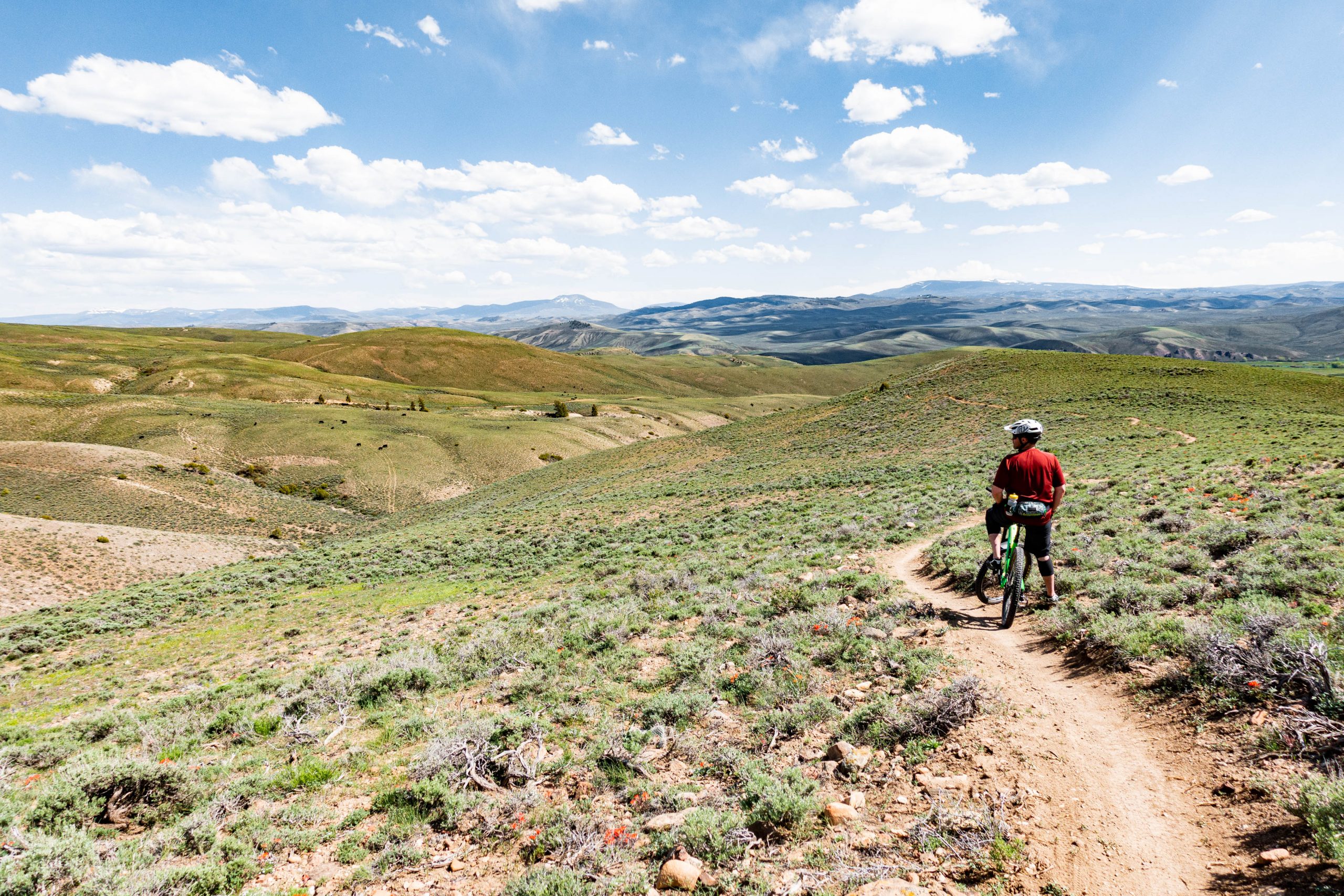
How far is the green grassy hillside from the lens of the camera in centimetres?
609

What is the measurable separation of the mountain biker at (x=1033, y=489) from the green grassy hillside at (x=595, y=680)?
1040mm

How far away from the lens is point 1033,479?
9.79m

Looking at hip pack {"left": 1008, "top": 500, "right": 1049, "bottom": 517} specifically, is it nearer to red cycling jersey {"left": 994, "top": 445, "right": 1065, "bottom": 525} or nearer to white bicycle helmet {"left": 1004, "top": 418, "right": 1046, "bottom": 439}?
red cycling jersey {"left": 994, "top": 445, "right": 1065, "bottom": 525}

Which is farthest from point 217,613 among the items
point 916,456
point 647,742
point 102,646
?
point 916,456

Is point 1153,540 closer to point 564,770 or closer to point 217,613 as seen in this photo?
point 564,770

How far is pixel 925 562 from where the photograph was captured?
47.0 feet

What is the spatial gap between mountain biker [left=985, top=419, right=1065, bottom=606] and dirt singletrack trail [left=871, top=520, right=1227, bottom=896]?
1.86 m

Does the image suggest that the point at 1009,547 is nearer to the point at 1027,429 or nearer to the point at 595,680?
the point at 1027,429

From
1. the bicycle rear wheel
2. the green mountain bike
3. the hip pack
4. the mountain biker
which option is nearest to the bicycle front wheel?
the green mountain bike

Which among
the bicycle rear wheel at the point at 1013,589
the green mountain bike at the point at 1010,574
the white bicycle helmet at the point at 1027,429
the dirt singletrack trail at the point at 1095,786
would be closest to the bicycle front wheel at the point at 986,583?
the green mountain bike at the point at 1010,574

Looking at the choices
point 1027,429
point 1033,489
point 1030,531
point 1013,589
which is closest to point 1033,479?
point 1033,489

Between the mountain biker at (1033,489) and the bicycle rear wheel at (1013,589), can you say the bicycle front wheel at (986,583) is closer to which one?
the bicycle rear wheel at (1013,589)

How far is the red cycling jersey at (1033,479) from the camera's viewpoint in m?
9.79

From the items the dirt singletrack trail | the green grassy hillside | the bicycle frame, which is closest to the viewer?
the dirt singletrack trail
